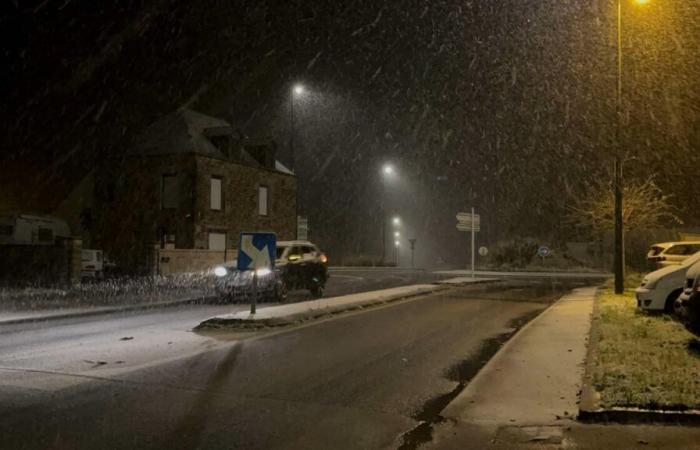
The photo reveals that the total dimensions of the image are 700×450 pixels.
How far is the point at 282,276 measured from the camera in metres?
20.1

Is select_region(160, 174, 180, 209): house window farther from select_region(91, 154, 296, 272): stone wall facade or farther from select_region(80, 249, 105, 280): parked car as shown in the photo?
select_region(80, 249, 105, 280): parked car

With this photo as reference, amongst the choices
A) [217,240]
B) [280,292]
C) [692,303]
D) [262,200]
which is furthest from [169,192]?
[692,303]

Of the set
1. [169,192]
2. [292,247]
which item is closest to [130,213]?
[169,192]

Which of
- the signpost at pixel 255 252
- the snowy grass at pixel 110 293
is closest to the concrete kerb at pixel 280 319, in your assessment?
the signpost at pixel 255 252

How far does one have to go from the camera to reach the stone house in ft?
121

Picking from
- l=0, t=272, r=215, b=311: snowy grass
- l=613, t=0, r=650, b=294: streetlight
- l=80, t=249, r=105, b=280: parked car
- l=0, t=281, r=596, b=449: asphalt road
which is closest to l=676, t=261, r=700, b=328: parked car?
l=0, t=281, r=596, b=449: asphalt road

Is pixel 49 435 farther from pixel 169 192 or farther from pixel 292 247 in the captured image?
pixel 169 192

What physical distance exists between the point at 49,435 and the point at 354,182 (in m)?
65.7

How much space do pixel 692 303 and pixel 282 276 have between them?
41.8 feet

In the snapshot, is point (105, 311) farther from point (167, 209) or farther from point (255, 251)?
point (167, 209)

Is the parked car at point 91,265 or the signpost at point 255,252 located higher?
the signpost at point 255,252

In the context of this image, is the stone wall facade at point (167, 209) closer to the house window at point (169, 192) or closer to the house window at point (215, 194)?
the house window at point (169, 192)

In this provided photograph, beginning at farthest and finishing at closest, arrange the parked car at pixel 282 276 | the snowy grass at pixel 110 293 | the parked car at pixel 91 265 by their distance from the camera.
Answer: the parked car at pixel 91 265 < the parked car at pixel 282 276 < the snowy grass at pixel 110 293

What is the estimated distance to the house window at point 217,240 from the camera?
37.8 metres
